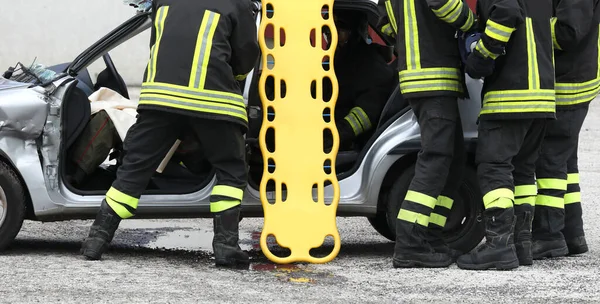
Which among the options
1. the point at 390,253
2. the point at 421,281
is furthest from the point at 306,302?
the point at 390,253

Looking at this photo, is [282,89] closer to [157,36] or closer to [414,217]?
[157,36]

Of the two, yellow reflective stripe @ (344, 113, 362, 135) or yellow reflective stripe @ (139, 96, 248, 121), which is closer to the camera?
yellow reflective stripe @ (139, 96, 248, 121)

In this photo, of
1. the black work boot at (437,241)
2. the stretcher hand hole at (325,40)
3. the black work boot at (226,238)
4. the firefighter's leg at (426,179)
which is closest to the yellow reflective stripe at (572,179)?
the black work boot at (437,241)

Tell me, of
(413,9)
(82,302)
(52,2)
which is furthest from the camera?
(52,2)

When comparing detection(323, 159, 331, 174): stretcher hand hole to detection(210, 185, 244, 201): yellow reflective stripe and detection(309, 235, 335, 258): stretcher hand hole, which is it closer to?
detection(309, 235, 335, 258): stretcher hand hole

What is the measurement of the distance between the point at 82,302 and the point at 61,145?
1461mm

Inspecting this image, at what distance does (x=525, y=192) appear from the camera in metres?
6.28

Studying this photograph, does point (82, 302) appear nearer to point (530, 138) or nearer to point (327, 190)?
point (327, 190)

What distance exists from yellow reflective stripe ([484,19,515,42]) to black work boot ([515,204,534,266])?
101cm

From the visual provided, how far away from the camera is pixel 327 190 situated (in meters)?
6.44

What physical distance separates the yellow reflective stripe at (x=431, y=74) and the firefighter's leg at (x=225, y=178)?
0.94 metres

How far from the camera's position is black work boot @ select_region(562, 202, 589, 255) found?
263 inches

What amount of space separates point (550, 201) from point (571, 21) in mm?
1027

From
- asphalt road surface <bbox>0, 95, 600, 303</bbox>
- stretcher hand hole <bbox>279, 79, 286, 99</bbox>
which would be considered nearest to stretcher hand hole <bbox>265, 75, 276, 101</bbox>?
stretcher hand hole <bbox>279, 79, 286, 99</bbox>
